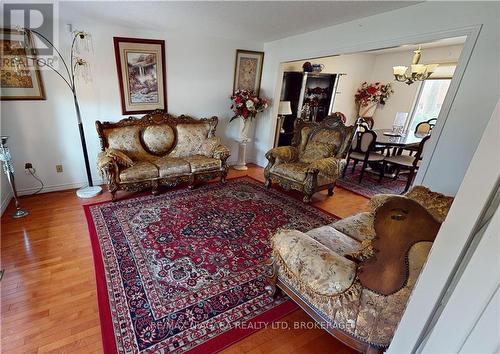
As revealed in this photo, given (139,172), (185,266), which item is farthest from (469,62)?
(139,172)

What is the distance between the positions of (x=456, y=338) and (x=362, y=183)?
3836mm

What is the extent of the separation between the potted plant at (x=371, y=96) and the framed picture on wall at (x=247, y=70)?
3016mm

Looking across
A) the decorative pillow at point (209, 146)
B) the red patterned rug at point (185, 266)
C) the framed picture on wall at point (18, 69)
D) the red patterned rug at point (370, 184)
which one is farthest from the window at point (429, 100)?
the framed picture on wall at point (18, 69)

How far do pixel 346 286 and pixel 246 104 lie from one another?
3.44m

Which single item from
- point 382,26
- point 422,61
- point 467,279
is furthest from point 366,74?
point 467,279

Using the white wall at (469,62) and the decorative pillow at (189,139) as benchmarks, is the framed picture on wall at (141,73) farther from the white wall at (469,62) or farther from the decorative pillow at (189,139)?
the white wall at (469,62)

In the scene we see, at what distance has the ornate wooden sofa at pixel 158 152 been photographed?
3.01 meters

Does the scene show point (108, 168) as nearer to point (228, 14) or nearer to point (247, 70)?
point (228, 14)

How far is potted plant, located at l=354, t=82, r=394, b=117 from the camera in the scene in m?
5.82

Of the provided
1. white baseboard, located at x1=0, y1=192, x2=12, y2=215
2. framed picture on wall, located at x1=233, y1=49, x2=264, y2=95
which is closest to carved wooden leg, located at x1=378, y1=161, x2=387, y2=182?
framed picture on wall, located at x1=233, y1=49, x2=264, y2=95

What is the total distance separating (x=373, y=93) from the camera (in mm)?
5840

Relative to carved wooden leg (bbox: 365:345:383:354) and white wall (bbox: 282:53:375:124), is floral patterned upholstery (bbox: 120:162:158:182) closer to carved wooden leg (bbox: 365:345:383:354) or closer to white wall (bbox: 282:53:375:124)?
carved wooden leg (bbox: 365:345:383:354)

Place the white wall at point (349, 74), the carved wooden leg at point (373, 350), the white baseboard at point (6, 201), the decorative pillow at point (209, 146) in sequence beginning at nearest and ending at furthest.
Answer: the carved wooden leg at point (373, 350) < the white baseboard at point (6, 201) < the decorative pillow at point (209, 146) < the white wall at point (349, 74)

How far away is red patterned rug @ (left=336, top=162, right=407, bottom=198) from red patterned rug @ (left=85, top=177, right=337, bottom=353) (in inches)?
48.3
